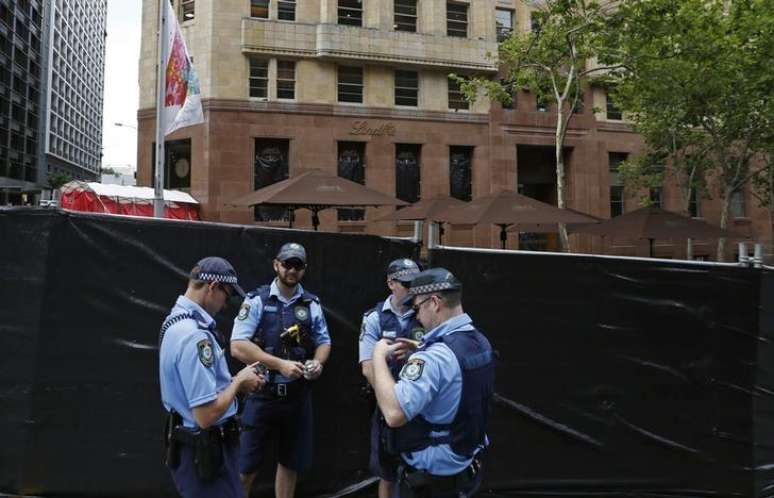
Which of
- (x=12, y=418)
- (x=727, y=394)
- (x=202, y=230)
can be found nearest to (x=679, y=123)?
(x=727, y=394)

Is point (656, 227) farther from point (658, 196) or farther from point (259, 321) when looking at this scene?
point (658, 196)

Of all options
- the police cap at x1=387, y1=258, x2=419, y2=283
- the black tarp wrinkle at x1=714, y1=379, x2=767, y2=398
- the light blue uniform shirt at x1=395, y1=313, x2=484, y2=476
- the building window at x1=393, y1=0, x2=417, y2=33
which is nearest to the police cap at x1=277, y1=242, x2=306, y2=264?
the police cap at x1=387, y1=258, x2=419, y2=283

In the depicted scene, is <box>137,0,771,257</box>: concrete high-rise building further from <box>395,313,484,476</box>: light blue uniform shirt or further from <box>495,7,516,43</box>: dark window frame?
<box>395,313,484,476</box>: light blue uniform shirt

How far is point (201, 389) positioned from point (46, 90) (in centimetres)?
8268

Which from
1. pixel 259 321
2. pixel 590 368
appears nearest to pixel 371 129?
pixel 590 368

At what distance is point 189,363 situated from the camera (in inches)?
117

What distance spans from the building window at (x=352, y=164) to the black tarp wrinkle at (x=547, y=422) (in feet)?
68.9

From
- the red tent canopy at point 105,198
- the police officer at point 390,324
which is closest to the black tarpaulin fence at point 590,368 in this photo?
the police officer at point 390,324

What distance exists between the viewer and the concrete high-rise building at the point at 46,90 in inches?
2340

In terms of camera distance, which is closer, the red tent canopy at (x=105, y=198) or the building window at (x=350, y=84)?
the red tent canopy at (x=105, y=198)

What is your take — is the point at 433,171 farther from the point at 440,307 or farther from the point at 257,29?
the point at 440,307

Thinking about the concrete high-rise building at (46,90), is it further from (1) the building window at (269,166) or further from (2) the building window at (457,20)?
(2) the building window at (457,20)

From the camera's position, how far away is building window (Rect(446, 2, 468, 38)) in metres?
27.8

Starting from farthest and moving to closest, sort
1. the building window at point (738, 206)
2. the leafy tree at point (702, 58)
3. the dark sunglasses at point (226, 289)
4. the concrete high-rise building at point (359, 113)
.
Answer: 1. the building window at point (738, 206)
2. the concrete high-rise building at point (359, 113)
3. the leafy tree at point (702, 58)
4. the dark sunglasses at point (226, 289)
